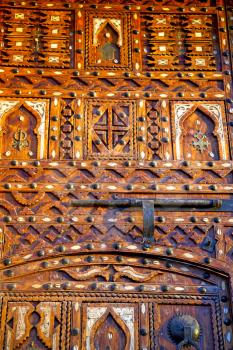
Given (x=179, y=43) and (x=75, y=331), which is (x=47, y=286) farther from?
(x=179, y=43)

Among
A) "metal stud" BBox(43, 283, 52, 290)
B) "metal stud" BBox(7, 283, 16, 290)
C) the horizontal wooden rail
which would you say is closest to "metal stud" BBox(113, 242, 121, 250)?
the horizontal wooden rail

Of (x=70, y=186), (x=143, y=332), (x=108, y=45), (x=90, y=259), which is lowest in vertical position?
(x=143, y=332)

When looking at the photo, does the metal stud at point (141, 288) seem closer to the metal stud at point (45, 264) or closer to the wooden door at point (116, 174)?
the wooden door at point (116, 174)

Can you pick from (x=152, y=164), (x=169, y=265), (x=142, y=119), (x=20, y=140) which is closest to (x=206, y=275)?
(x=169, y=265)

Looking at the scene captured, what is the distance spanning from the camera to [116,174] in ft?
16.1

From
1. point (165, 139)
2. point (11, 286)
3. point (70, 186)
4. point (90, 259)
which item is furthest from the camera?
point (165, 139)

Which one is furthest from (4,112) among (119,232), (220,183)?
(220,183)

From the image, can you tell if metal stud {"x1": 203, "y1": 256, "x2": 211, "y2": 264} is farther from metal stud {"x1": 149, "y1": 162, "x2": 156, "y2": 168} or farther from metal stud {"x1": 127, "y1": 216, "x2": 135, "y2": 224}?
metal stud {"x1": 149, "y1": 162, "x2": 156, "y2": 168}

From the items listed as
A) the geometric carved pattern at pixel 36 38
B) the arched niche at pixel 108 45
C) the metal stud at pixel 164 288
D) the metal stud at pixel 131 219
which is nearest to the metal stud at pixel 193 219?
the metal stud at pixel 131 219

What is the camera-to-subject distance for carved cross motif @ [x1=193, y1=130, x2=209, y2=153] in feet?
16.6

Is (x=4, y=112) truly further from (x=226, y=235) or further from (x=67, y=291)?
(x=226, y=235)

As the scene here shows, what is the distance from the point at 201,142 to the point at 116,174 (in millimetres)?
676

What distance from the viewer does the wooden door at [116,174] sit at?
4.43 m

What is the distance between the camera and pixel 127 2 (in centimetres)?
561
